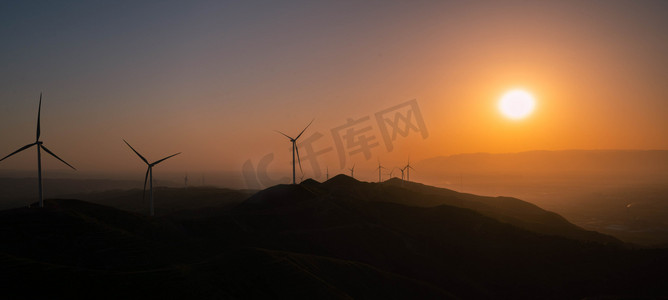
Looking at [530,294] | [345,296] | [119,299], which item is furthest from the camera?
[530,294]

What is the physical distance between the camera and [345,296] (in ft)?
158

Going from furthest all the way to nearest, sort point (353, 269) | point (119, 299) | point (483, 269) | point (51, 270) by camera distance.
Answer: point (483, 269) < point (353, 269) < point (51, 270) < point (119, 299)

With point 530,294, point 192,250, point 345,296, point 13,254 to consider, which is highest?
point 13,254

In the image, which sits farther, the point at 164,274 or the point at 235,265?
the point at 235,265

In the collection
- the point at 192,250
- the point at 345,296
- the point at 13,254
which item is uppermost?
the point at 13,254

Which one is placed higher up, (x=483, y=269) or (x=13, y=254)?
(x=13, y=254)

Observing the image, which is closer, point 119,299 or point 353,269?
point 119,299

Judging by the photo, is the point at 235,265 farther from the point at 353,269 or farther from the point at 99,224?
the point at 99,224

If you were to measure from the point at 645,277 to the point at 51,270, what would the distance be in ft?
287

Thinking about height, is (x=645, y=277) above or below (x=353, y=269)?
below

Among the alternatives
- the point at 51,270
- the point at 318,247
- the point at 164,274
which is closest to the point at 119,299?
the point at 164,274

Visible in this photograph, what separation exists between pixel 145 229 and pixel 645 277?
86.7 m

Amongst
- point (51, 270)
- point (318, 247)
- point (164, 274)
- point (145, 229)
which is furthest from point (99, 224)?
point (318, 247)

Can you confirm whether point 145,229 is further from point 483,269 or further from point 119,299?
point 483,269
